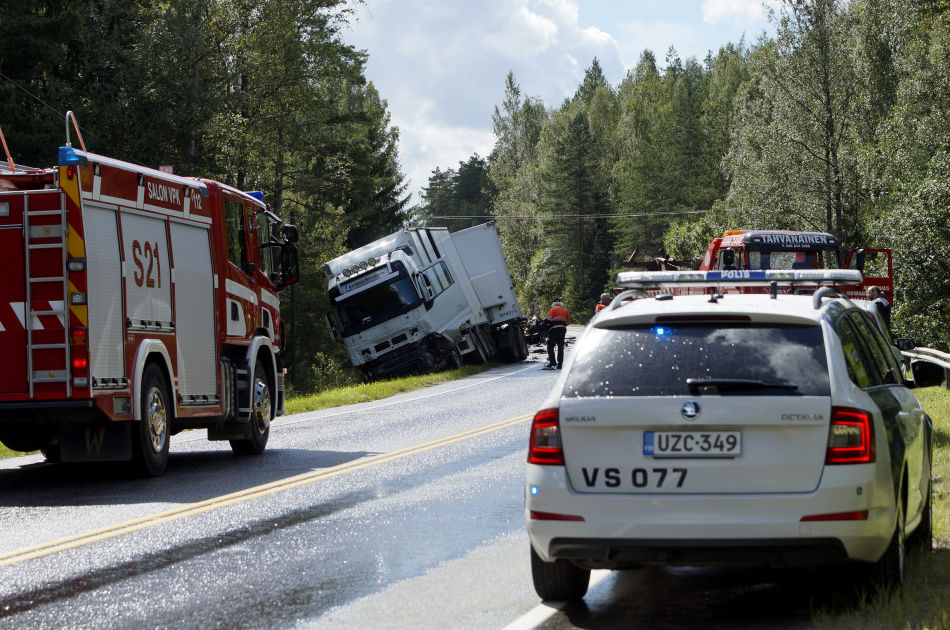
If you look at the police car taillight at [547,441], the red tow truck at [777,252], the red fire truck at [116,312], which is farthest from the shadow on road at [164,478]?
the red tow truck at [777,252]

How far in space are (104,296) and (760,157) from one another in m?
51.6

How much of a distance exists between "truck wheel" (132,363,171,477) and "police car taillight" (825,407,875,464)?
7834mm

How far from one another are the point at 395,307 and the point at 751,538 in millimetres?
26919

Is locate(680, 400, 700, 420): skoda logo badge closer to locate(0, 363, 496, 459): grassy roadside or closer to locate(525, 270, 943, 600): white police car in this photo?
locate(525, 270, 943, 600): white police car

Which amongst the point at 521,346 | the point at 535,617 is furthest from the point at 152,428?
the point at 521,346

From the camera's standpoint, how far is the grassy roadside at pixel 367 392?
77.6 ft

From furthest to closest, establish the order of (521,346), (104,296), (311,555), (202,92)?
(521,346)
(202,92)
(104,296)
(311,555)

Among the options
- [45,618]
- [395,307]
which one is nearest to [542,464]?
[45,618]

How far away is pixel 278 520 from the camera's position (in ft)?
30.3

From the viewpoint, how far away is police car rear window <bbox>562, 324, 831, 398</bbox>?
581 centimetres

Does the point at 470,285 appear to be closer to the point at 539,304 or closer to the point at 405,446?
the point at 405,446

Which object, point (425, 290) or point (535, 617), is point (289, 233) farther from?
point (425, 290)

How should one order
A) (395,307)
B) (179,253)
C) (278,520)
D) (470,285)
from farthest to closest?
→ (470,285), (395,307), (179,253), (278,520)

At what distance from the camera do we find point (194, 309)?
1323 centimetres
